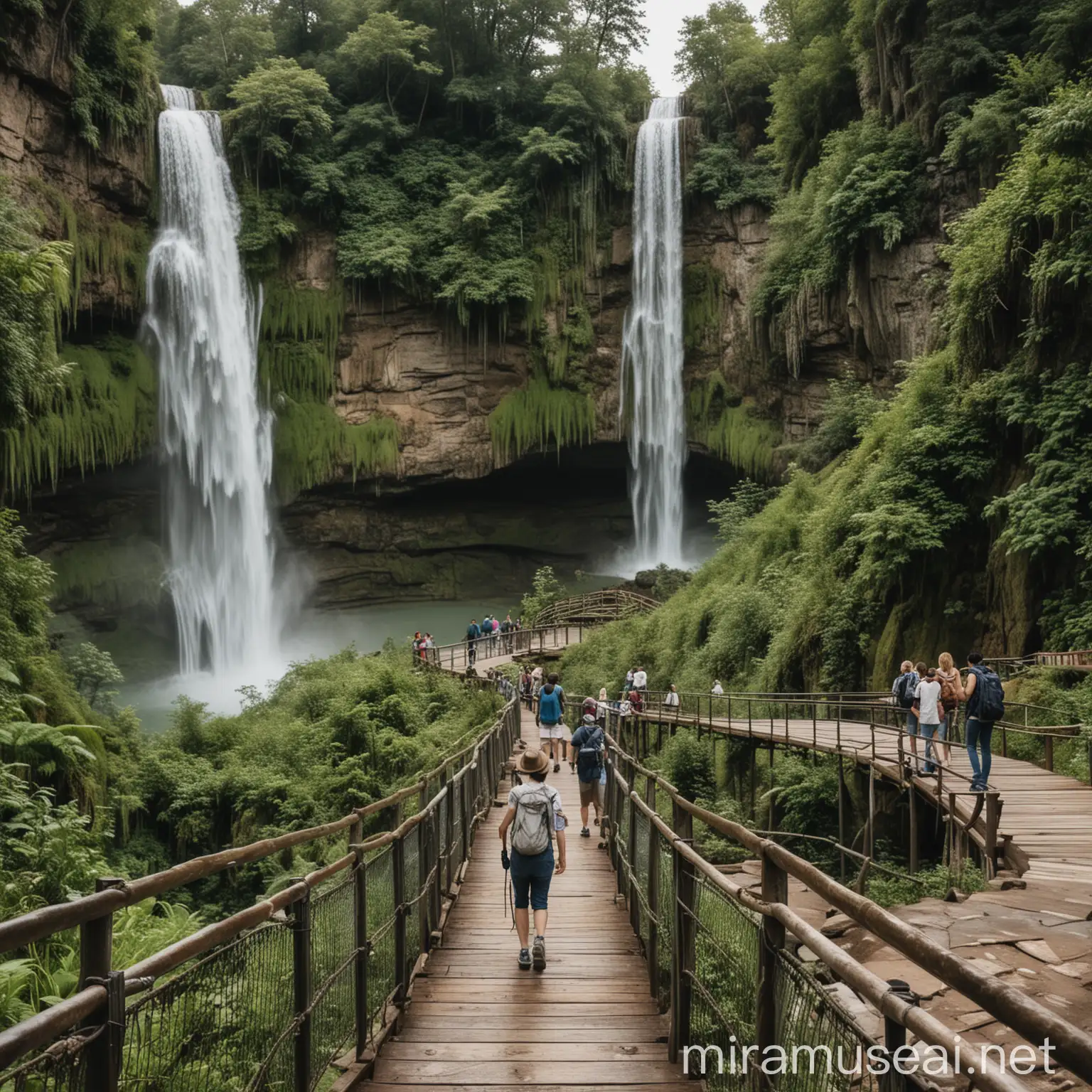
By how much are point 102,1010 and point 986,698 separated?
10.1 m

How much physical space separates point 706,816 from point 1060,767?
35.7 ft

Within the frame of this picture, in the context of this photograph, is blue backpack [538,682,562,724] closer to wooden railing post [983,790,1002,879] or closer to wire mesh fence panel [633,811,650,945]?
wire mesh fence panel [633,811,650,945]

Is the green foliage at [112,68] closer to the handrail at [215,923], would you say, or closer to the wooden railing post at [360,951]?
the handrail at [215,923]

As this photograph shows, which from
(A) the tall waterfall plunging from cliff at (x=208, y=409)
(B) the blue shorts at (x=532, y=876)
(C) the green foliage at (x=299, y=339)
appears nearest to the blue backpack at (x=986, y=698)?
(B) the blue shorts at (x=532, y=876)

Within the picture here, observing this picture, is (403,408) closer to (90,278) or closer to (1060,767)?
(90,278)

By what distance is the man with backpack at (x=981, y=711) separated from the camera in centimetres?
1067

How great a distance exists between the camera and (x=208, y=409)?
39500 mm

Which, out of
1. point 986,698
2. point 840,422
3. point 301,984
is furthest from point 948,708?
point 840,422

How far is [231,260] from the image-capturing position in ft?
133

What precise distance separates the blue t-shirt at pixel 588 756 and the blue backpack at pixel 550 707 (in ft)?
9.30

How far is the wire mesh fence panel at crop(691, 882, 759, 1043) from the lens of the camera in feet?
13.1

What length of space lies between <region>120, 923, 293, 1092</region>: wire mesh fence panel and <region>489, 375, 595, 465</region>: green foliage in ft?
128

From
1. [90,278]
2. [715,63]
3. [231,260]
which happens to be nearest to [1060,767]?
[90,278]

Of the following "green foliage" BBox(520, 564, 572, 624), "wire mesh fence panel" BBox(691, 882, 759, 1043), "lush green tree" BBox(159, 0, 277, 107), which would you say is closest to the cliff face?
"lush green tree" BBox(159, 0, 277, 107)
